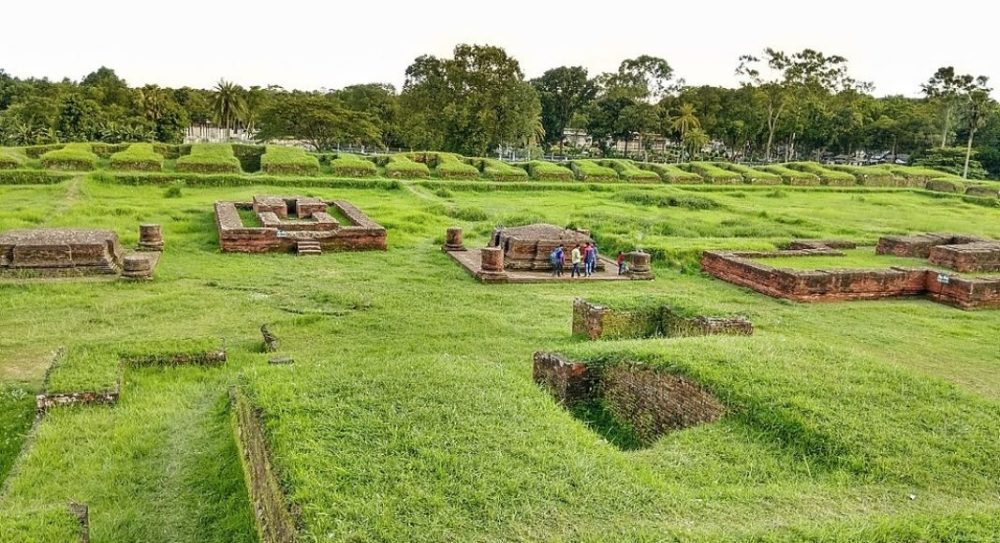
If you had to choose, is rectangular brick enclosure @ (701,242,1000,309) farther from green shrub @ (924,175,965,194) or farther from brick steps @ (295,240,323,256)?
green shrub @ (924,175,965,194)

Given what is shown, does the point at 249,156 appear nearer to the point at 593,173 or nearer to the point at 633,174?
the point at 593,173

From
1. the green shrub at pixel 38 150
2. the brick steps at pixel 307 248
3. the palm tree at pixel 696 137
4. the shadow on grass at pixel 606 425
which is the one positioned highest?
the palm tree at pixel 696 137

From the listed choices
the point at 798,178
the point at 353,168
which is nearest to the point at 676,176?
the point at 798,178

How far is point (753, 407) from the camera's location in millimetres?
5492

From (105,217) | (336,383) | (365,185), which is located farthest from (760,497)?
(365,185)

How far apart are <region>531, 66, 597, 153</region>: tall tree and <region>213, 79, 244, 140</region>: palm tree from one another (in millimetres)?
20454

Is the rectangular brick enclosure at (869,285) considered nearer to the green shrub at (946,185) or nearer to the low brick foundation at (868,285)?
the low brick foundation at (868,285)

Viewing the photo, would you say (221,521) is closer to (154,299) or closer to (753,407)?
(753,407)

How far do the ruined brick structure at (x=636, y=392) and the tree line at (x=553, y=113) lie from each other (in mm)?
32134

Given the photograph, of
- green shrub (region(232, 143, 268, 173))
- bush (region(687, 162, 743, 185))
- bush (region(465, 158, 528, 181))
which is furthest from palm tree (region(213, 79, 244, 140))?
bush (region(687, 162, 743, 185))

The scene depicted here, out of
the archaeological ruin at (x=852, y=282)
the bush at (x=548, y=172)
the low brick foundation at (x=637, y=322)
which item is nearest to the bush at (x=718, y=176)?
the bush at (x=548, y=172)

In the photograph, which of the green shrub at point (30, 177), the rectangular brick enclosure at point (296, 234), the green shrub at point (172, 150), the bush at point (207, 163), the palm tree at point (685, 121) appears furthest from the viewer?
the palm tree at point (685, 121)

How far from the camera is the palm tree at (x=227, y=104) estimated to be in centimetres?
4046

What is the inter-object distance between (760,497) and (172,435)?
15.2 ft
